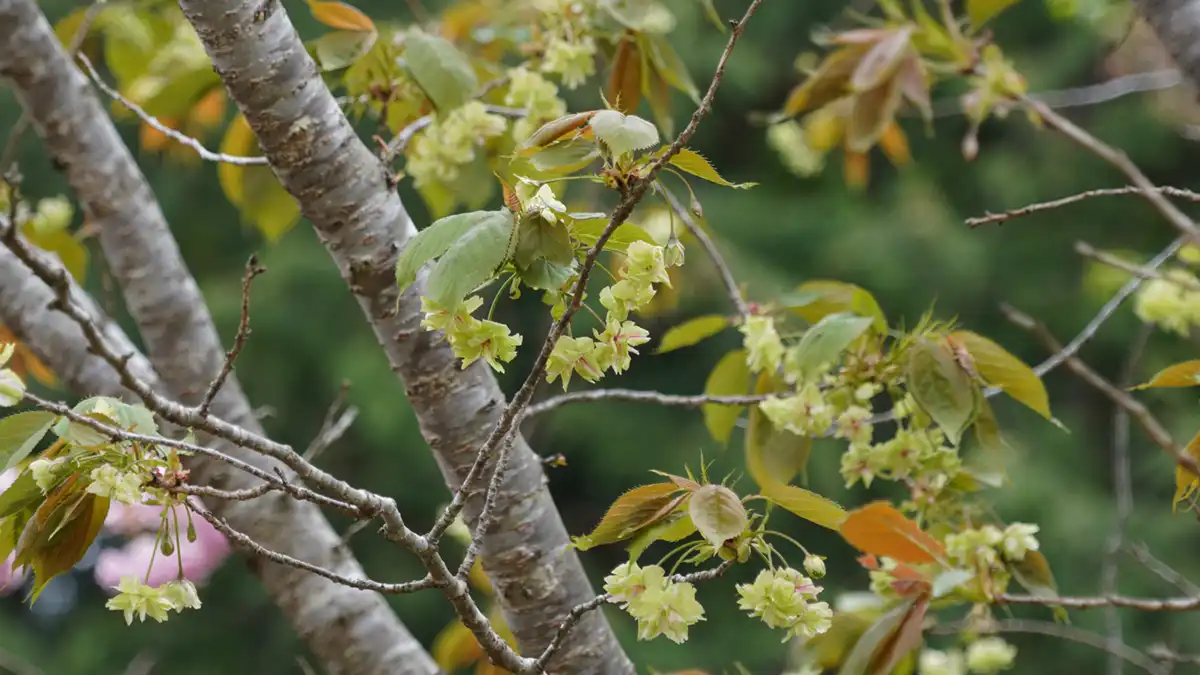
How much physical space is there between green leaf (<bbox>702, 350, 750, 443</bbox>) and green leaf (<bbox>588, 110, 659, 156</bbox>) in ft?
1.27

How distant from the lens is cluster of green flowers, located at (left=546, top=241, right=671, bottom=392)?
0.45 meters

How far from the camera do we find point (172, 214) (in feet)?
11.0

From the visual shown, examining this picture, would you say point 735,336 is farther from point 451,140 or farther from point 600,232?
point 600,232

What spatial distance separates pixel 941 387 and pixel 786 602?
0.22m

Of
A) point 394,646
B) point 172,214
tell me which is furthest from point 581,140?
point 172,214

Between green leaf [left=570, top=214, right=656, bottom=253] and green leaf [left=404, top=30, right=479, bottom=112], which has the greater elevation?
green leaf [left=404, top=30, right=479, bottom=112]

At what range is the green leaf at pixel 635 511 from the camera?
0.50 m

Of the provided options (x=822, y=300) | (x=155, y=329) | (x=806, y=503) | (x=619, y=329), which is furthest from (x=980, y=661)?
(x=155, y=329)

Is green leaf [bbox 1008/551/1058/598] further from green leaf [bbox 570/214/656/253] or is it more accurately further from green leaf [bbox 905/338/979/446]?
green leaf [bbox 570/214/656/253]

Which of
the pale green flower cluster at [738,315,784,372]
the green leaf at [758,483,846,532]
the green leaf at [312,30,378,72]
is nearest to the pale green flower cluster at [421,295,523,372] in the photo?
the green leaf at [758,483,846,532]

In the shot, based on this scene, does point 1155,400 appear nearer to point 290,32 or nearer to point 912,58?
point 912,58

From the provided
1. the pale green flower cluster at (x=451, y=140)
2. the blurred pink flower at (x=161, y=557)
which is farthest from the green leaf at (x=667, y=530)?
the blurred pink flower at (x=161, y=557)

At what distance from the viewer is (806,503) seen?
51cm

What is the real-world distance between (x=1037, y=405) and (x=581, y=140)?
384 mm
